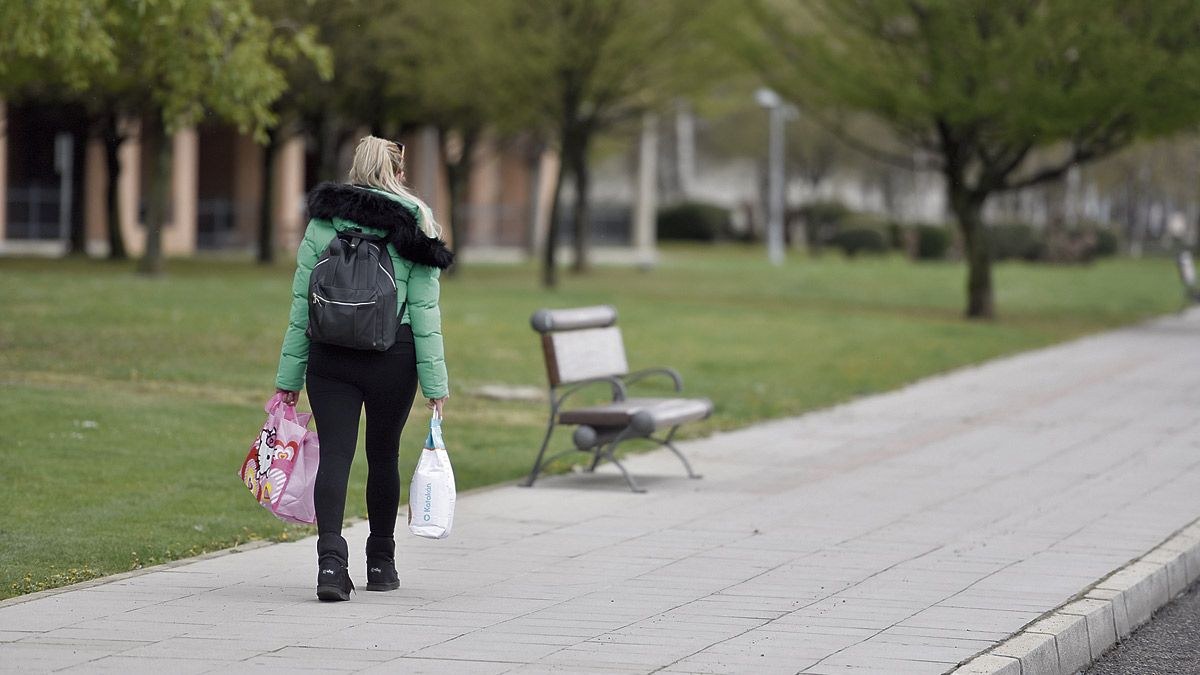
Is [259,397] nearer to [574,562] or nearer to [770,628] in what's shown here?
[574,562]

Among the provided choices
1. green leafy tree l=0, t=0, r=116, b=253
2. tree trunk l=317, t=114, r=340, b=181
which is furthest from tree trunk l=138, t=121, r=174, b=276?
green leafy tree l=0, t=0, r=116, b=253

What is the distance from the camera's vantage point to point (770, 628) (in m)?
6.18

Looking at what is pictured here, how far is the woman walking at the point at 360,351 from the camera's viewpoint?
6.42 metres

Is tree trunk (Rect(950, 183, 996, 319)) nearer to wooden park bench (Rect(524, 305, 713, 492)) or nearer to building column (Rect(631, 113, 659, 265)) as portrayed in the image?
wooden park bench (Rect(524, 305, 713, 492))

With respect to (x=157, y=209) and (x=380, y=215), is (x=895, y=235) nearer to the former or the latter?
(x=157, y=209)

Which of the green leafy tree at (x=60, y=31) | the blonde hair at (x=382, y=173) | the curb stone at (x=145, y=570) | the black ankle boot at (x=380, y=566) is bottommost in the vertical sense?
the curb stone at (x=145, y=570)

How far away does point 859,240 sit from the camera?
55.3 meters

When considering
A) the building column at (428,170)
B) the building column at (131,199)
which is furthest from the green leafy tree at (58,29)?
the building column at (428,170)

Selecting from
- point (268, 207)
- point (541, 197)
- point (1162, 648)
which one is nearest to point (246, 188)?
point (541, 197)

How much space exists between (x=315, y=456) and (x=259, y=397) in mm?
7069

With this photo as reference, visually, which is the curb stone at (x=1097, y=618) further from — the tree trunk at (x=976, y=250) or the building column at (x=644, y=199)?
the building column at (x=644, y=199)

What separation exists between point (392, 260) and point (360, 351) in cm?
35

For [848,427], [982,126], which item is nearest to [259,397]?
[848,427]

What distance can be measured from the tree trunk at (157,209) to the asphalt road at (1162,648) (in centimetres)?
2297
